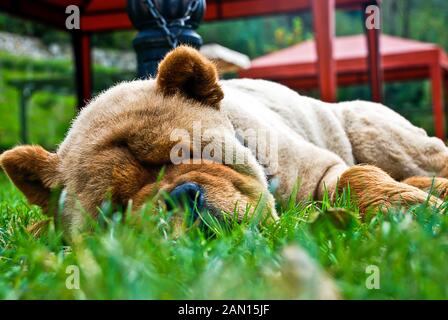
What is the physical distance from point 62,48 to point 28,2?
1005cm

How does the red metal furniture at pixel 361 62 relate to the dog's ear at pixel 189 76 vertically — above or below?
below

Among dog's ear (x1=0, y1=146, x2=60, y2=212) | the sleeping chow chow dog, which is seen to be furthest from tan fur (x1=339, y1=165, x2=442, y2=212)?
dog's ear (x1=0, y1=146, x2=60, y2=212)

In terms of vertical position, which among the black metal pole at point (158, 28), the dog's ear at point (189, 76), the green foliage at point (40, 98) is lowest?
the green foliage at point (40, 98)

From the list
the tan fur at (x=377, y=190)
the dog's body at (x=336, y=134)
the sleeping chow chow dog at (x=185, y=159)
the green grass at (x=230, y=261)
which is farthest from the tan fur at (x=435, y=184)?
the green grass at (x=230, y=261)

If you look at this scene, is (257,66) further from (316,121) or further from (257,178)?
(257,178)

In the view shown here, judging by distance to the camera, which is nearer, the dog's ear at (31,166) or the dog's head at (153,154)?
the dog's head at (153,154)

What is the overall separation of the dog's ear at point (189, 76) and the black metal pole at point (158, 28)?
91 centimetres

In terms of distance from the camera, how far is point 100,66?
51.2 feet

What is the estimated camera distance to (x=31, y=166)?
2242mm

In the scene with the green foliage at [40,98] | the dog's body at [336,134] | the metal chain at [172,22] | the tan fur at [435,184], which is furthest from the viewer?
the green foliage at [40,98]

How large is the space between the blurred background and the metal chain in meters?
6.19

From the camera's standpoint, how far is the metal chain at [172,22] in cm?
305

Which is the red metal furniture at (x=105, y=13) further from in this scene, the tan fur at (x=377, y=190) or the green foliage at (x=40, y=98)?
the green foliage at (x=40, y=98)
